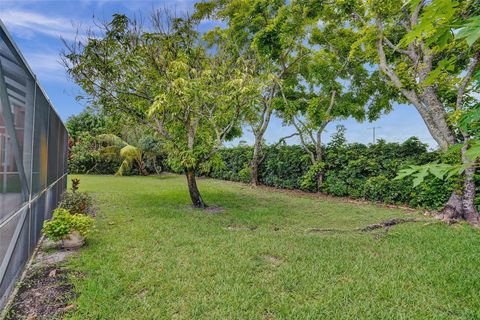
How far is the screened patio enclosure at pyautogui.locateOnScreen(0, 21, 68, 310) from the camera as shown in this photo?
2654 millimetres

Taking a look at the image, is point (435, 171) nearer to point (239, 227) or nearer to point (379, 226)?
point (239, 227)

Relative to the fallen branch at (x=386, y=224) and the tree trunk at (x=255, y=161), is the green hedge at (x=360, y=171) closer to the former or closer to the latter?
the tree trunk at (x=255, y=161)

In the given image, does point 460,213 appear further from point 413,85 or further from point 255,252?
point 255,252

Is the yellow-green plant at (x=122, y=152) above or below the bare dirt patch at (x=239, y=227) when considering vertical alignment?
above

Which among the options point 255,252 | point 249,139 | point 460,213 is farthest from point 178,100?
point 249,139

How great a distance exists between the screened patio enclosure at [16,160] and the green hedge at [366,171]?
5.41 m

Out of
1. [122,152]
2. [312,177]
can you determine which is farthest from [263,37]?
[122,152]

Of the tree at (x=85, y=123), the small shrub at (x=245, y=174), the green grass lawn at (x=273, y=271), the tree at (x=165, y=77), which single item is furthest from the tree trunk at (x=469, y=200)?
the tree at (x=85, y=123)

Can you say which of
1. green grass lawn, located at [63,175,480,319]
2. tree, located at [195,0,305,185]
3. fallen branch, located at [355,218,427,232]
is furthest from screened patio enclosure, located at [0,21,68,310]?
tree, located at [195,0,305,185]

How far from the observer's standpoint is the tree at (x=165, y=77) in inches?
299

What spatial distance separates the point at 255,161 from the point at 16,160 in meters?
12.3

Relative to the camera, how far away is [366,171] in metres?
10.4

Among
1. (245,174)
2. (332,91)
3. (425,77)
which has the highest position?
(332,91)

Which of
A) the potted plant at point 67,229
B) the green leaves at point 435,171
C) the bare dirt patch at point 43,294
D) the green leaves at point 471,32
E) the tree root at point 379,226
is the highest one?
the green leaves at point 471,32
